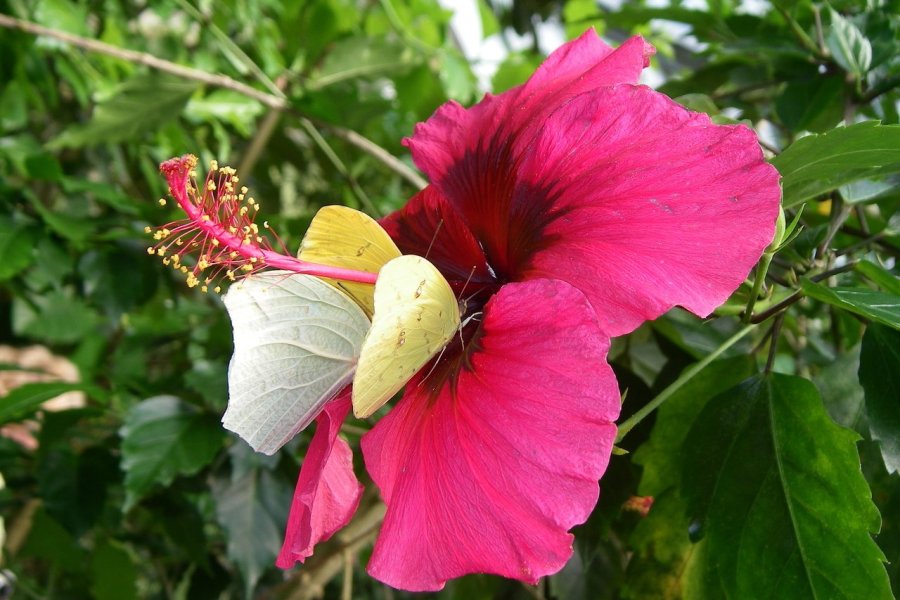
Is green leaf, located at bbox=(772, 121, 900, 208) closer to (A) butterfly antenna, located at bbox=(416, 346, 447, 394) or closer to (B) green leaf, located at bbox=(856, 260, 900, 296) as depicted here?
(B) green leaf, located at bbox=(856, 260, 900, 296)


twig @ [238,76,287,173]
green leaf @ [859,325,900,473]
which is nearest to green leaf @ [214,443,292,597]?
green leaf @ [859,325,900,473]

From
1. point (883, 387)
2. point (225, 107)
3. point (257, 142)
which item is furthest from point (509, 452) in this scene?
point (257, 142)

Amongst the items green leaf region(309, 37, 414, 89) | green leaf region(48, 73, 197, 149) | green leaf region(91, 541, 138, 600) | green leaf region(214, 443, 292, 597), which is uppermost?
green leaf region(48, 73, 197, 149)

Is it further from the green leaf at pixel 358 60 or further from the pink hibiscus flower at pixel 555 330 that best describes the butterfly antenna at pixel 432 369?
the green leaf at pixel 358 60

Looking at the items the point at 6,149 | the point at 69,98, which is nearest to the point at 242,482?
the point at 6,149

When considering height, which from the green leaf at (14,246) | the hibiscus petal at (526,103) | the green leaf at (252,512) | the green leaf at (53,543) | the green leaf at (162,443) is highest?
the hibiscus petal at (526,103)

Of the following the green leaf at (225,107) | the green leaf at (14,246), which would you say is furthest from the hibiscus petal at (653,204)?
the green leaf at (225,107)

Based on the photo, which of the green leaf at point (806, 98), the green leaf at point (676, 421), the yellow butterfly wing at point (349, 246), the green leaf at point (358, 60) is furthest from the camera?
the green leaf at point (358, 60)

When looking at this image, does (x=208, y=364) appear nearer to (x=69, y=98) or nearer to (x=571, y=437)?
(x=571, y=437)
